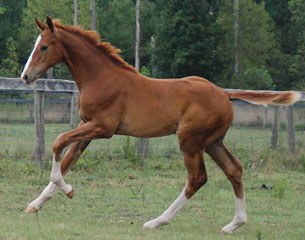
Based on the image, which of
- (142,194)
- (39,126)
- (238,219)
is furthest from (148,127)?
(39,126)

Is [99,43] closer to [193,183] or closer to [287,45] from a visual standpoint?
[193,183]

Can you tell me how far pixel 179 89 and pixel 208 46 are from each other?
34002mm

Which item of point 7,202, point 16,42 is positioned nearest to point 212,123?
point 7,202

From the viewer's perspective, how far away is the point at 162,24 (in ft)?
145

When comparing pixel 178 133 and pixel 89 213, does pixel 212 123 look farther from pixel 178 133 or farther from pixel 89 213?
pixel 89 213

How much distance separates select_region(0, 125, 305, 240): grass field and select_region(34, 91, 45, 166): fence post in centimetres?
24

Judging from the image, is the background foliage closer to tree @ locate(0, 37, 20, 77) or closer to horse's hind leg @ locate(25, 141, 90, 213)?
tree @ locate(0, 37, 20, 77)

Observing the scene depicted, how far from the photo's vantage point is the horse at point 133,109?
9172 millimetres

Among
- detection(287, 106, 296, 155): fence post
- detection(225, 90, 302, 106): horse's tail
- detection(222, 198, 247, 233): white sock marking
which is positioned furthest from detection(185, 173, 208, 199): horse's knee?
detection(287, 106, 296, 155): fence post

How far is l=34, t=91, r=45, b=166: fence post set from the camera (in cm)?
1410

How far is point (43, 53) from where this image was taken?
928 centimetres

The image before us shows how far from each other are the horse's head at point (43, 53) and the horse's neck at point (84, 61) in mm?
153

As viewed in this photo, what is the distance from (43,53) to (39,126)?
199 inches

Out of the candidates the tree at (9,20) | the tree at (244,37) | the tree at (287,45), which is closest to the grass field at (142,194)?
the tree at (244,37)
